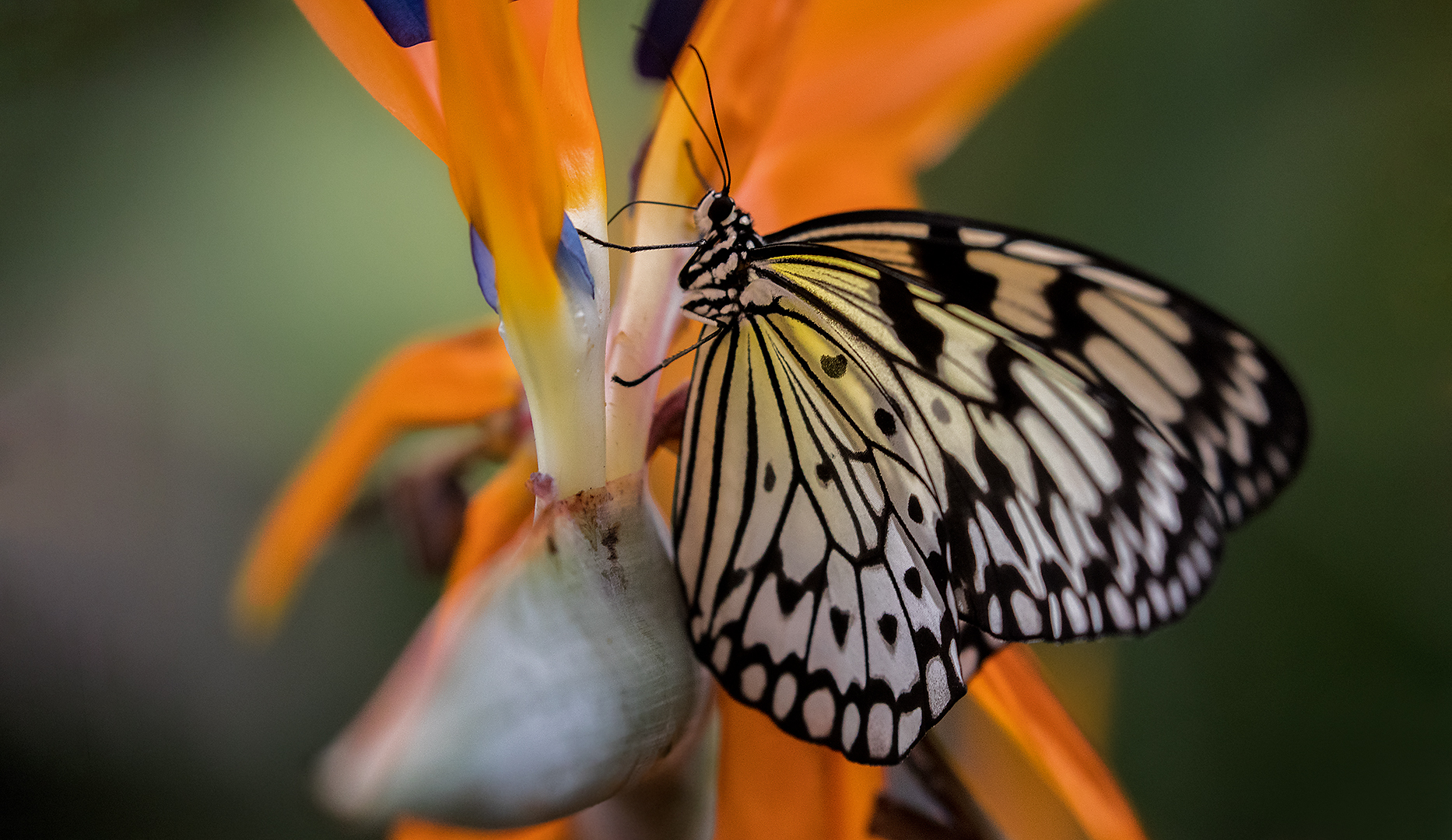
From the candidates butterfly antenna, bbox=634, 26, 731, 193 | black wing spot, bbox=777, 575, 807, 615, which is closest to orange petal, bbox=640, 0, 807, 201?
butterfly antenna, bbox=634, 26, 731, 193

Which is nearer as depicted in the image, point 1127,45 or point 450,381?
point 450,381

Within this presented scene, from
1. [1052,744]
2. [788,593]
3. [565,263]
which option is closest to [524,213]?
[565,263]

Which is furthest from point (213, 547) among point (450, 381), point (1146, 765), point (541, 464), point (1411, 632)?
point (1411, 632)

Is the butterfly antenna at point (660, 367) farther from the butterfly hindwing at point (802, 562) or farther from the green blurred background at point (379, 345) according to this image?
the green blurred background at point (379, 345)

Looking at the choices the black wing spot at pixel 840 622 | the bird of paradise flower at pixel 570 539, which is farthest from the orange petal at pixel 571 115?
the black wing spot at pixel 840 622

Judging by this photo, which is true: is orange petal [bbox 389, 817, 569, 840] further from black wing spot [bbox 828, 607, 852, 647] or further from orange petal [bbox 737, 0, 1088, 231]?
orange petal [bbox 737, 0, 1088, 231]

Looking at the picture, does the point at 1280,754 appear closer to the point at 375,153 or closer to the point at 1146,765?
the point at 1146,765

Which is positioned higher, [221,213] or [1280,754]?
[221,213]
